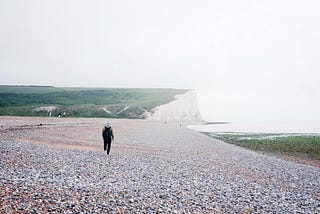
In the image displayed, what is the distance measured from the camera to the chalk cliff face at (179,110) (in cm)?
14304

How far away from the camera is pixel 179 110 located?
15825 cm

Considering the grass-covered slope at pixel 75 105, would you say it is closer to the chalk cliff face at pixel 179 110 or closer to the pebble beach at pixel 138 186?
the chalk cliff face at pixel 179 110

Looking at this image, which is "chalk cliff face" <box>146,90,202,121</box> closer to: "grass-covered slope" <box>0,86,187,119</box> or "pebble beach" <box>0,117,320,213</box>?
"grass-covered slope" <box>0,86,187,119</box>

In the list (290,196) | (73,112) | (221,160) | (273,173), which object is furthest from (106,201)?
(73,112)

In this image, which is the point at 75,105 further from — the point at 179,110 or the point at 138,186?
the point at 138,186

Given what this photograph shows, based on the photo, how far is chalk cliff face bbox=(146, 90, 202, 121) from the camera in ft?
469

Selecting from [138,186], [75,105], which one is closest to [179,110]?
[75,105]

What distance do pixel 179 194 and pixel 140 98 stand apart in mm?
176870

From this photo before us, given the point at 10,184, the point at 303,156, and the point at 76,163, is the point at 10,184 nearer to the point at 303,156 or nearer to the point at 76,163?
the point at 76,163

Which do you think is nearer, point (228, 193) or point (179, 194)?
point (179, 194)

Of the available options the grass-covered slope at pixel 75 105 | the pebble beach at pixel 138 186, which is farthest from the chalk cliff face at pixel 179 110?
the pebble beach at pixel 138 186

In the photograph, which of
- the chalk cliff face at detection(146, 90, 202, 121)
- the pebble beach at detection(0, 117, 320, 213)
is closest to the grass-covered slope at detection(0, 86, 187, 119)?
the chalk cliff face at detection(146, 90, 202, 121)

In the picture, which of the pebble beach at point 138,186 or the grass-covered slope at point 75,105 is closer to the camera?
the pebble beach at point 138,186

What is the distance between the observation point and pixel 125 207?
39.1ft
